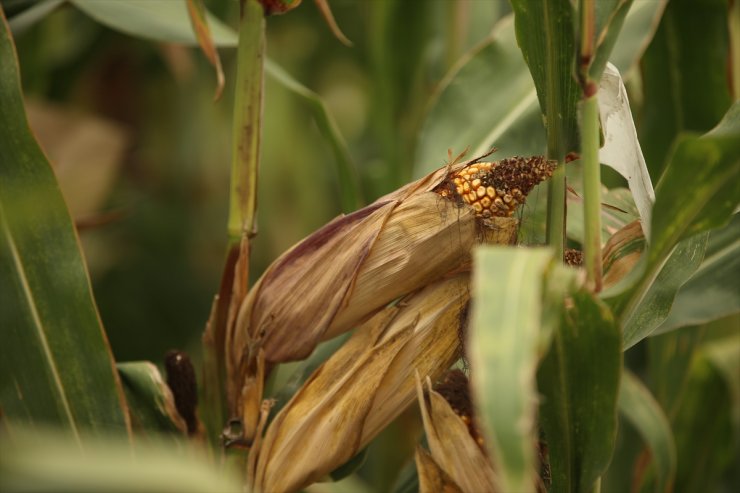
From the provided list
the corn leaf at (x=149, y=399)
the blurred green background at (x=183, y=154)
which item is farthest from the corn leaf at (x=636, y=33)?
the blurred green background at (x=183, y=154)

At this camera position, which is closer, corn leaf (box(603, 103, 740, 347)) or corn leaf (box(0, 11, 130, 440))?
corn leaf (box(603, 103, 740, 347))

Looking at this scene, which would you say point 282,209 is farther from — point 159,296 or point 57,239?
point 57,239

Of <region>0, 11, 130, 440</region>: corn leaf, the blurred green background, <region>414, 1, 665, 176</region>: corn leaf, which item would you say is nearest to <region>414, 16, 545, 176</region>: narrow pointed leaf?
<region>414, 1, 665, 176</region>: corn leaf

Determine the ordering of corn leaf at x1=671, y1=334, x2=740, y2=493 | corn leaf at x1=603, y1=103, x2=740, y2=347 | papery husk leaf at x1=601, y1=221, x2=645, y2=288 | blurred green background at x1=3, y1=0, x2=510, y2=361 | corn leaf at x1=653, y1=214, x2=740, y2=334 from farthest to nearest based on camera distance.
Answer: blurred green background at x1=3, y1=0, x2=510, y2=361 < corn leaf at x1=671, y1=334, x2=740, y2=493 < corn leaf at x1=653, y1=214, x2=740, y2=334 < papery husk leaf at x1=601, y1=221, x2=645, y2=288 < corn leaf at x1=603, y1=103, x2=740, y2=347

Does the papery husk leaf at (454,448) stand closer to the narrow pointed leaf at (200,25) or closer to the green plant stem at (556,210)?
the green plant stem at (556,210)

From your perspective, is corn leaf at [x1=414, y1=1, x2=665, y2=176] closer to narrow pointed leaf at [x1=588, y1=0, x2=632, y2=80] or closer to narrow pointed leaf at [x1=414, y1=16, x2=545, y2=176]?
narrow pointed leaf at [x1=414, y1=16, x2=545, y2=176]

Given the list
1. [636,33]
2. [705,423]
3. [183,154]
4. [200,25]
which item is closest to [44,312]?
[200,25]
